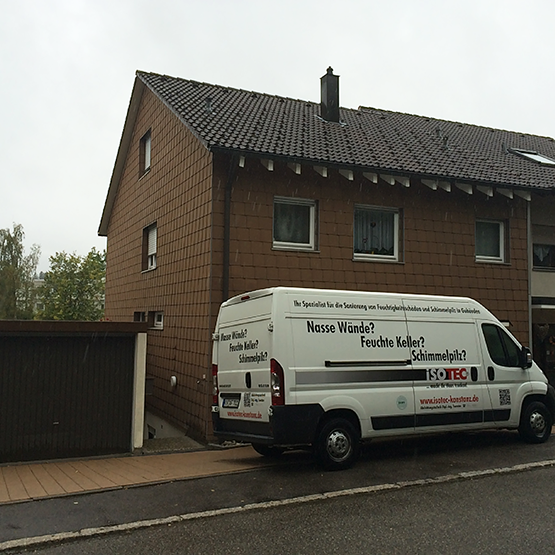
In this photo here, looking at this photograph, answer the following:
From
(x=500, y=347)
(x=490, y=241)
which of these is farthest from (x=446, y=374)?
(x=490, y=241)

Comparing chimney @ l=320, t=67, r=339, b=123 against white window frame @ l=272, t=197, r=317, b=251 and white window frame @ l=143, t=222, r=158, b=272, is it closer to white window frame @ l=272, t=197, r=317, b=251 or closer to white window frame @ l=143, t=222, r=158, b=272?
white window frame @ l=272, t=197, r=317, b=251

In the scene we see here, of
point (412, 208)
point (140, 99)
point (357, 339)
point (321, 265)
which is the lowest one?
point (357, 339)

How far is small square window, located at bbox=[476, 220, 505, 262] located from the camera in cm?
1470

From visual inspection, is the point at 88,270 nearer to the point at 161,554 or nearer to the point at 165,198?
the point at 165,198

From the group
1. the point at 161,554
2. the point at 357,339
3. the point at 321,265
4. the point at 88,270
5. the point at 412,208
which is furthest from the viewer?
the point at 88,270

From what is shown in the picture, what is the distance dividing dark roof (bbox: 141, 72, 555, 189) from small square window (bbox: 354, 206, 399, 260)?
1083mm

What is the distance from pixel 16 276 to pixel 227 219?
51.9 m

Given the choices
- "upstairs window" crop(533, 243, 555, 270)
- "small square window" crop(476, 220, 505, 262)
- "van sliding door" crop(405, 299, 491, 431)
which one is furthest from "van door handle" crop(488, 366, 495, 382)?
"upstairs window" crop(533, 243, 555, 270)

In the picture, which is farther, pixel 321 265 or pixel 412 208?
pixel 412 208

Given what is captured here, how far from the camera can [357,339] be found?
8883 millimetres

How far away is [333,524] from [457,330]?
4.71 metres

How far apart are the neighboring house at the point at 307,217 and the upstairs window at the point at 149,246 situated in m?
0.05

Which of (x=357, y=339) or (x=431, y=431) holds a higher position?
(x=357, y=339)

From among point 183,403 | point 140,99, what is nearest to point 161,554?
point 183,403
